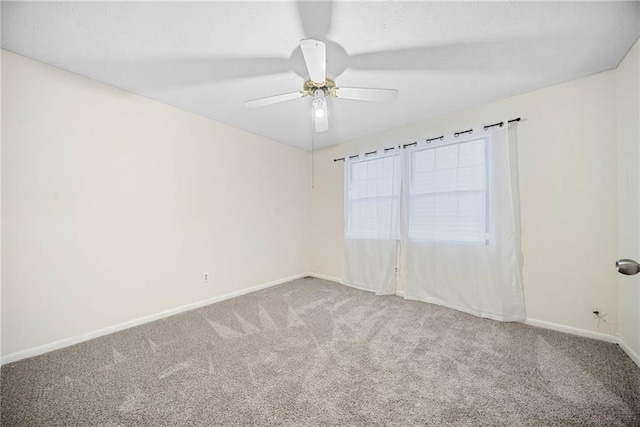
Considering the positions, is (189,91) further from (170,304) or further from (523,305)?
(523,305)

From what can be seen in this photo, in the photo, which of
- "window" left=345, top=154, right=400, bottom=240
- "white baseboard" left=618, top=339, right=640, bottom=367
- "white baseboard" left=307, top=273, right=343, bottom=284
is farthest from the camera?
"white baseboard" left=307, top=273, right=343, bottom=284

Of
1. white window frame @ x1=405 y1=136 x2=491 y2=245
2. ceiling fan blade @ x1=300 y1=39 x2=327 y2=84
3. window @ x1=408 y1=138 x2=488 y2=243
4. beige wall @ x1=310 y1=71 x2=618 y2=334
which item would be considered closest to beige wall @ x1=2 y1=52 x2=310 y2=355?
ceiling fan blade @ x1=300 y1=39 x2=327 y2=84

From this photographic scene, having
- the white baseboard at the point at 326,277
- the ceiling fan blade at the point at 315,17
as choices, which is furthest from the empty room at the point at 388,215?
the white baseboard at the point at 326,277

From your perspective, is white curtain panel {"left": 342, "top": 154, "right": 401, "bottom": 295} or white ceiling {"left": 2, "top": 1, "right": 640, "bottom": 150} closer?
white ceiling {"left": 2, "top": 1, "right": 640, "bottom": 150}

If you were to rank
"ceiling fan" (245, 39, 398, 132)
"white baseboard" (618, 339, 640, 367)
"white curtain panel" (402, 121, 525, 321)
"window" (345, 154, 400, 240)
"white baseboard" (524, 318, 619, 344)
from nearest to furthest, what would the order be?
"ceiling fan" (245, 39, 398, 132)
"white baseboard" (618, 339, 640, 367)
"white baseboard" (524, 318, 619, 344)
"white curtain panel" (402, 121, 525, 321)
"window" (345, 154, 400, 240)

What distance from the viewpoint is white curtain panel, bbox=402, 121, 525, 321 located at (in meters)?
2.44

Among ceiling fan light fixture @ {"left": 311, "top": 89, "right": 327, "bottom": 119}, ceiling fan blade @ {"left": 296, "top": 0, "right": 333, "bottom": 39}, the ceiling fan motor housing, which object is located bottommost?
ceiling fan light fixture @ {"left": 311, "top": 89, "right": 327, "bottom": 119}

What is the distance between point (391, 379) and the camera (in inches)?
62.0

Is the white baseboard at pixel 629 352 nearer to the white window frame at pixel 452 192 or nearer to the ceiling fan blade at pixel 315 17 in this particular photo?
the white window frame at pixel 452 192

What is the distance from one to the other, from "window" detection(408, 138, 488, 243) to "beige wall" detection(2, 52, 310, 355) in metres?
2.25

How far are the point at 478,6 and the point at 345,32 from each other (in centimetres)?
78

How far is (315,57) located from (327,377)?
2023mm

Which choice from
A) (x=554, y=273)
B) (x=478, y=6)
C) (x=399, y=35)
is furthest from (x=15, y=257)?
(x=554, y=273)

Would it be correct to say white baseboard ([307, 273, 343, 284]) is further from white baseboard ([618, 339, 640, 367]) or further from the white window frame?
white baseboard ([618, 339, 640, 367])
